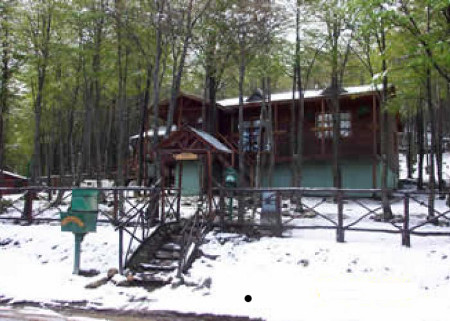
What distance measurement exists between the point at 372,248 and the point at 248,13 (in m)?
8.78

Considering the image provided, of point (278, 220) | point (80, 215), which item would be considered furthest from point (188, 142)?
point (80, 215)

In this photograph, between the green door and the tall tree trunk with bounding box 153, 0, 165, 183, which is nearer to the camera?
the tall tree trunk with bounding box 153, 0, 165, 183

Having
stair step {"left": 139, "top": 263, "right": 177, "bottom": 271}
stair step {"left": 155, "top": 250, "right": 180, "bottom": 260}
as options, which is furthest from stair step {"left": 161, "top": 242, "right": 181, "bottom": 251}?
stair step {"left": 139, "top": 263, "right": 177, "bottom": 271}

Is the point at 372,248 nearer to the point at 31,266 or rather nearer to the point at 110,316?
the point at 110,316

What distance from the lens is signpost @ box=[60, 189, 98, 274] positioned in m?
8.66

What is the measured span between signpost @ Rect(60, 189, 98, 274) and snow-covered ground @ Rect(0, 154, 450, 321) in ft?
2.26

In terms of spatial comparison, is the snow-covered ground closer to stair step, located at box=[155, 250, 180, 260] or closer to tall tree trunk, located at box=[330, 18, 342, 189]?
stair step, located at box=[155, 250, 180, 260]

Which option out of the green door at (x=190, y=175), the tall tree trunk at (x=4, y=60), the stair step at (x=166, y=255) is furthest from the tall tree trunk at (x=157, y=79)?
the green door at (x=190, y=175)

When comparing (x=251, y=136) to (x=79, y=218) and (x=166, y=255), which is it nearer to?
(x=166, y=255)

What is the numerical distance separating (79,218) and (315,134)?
51.5 ft

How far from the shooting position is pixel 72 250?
10.0 meters

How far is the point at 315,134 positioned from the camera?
71.6 feet

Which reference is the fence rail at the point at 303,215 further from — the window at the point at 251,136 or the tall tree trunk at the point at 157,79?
the window at the point at 251,136

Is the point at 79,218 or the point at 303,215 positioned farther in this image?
the point at 303,215
